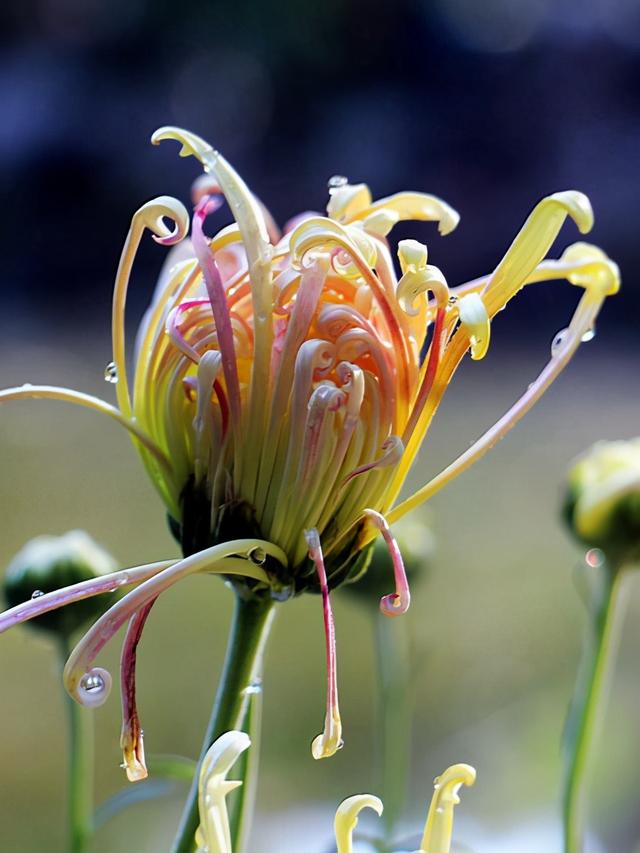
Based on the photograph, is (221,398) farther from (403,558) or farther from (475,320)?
(403,558)

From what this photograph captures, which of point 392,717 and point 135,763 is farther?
point 392,717

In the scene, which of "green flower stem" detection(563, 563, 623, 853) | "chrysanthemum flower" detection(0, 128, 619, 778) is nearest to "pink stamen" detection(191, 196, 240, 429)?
"chrysanthemum flower" detection(0, 128, 619, 778)

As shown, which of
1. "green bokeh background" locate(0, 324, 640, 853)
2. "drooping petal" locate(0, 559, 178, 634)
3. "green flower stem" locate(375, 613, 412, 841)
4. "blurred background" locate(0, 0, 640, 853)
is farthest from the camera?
"blurred background" locate(0, 0, 640, 853)

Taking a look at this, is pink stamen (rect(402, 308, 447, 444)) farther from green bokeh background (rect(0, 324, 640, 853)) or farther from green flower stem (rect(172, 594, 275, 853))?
green bokeh background (rect(0, 324, 640, 853))

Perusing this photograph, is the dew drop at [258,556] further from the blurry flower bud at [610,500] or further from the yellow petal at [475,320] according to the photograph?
the blurry flower bud at [610,500]

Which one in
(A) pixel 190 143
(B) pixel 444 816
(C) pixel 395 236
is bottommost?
(B) pixel 444 816

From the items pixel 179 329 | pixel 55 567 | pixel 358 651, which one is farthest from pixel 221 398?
pixel 358 651

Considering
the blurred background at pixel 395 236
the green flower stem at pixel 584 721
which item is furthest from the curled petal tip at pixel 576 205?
the blurred background at pixel 395 236
